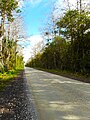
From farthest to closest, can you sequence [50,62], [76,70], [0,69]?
1. [50,62]
2. [76,70]
3. [0,69]

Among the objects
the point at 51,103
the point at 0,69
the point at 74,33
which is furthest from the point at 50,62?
the point at 51,103

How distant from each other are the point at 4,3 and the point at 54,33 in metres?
44.9

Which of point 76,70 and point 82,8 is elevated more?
point 82,8

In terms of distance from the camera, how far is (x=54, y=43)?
65875 millimetres

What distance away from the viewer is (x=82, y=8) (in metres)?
38.4

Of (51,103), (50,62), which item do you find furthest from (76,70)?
(50,62)

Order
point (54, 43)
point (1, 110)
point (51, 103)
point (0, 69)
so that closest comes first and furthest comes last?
1. point (1, 110)
2. point (51, 103)
3. point (0, 69)
4. point (54, 43)

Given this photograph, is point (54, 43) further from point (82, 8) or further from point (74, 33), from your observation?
point (82, 8)

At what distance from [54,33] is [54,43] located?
367 centimetres

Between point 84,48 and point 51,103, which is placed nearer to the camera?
point 51,103

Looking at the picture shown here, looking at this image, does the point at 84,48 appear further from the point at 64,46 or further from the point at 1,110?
the point at 1,110

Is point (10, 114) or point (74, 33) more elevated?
point (74, 33)

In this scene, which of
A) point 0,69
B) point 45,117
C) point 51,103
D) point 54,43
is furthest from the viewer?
point 54,43

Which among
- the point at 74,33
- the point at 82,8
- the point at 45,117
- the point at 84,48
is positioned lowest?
the point at 45,117
